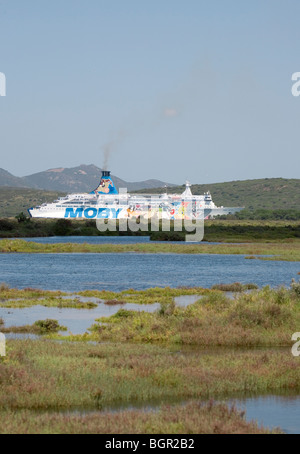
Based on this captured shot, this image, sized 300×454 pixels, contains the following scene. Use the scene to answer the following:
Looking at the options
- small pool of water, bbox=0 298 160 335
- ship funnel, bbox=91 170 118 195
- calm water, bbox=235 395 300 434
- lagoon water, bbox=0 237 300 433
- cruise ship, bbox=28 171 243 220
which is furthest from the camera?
ship funnel, bbox=91 170 118 195

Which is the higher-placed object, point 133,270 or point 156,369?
point 156,369

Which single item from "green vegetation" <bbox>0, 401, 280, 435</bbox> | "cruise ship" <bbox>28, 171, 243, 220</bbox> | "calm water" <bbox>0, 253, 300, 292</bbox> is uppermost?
"cruise ship" <bbox>28, 171, 243, 220</bbox>

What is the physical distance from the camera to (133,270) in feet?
151

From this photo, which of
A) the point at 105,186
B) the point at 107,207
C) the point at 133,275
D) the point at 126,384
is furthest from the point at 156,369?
the point at 105,186

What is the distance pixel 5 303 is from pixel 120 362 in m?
13.3

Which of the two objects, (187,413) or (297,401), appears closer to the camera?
(187,413)

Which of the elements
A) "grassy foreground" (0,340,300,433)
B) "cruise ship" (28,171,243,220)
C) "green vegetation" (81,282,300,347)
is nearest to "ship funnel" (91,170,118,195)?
"cruise ship" (28,171,243,220)

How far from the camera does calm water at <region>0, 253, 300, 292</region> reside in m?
37.7

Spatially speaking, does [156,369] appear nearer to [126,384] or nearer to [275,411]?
[126,384]

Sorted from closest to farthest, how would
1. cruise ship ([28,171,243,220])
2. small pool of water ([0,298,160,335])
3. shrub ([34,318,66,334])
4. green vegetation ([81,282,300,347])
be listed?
1. green vegetation ([81,282,300,347])
2. shrub ([34,318,66,334])
3. small pool of water ([0,298,160,335])
4. cruise ship ([28,171,243,220])

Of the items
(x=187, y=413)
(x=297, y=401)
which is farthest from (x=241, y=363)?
(x=187, y=413)

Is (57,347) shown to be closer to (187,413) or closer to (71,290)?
(187,413)

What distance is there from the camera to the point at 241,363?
1588 cm

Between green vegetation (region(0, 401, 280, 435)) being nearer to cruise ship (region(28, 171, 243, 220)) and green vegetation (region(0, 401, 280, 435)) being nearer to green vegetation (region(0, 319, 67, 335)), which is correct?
green vegetation (region(0, 319, 67, 335))
